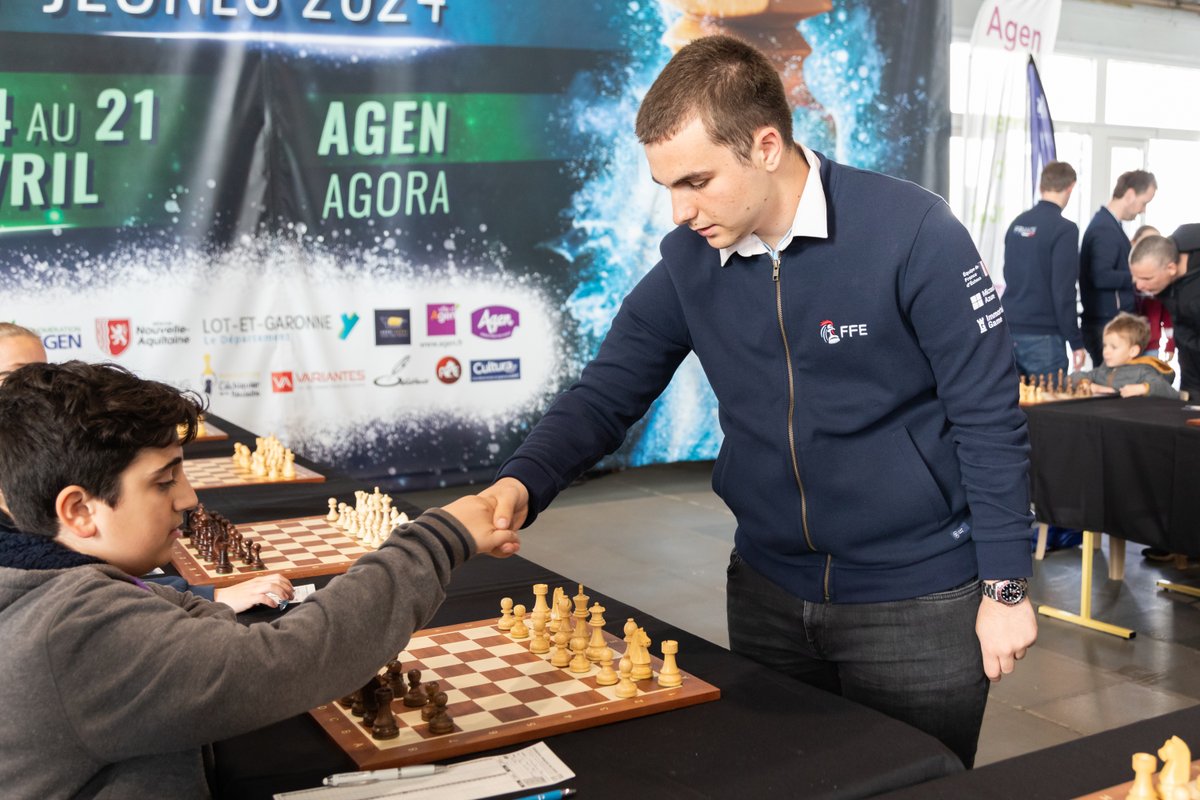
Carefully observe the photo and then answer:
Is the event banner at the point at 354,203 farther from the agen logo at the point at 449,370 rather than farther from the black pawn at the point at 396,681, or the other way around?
the black pawn at the point at 396,681

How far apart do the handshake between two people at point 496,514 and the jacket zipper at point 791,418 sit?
44 centimetres

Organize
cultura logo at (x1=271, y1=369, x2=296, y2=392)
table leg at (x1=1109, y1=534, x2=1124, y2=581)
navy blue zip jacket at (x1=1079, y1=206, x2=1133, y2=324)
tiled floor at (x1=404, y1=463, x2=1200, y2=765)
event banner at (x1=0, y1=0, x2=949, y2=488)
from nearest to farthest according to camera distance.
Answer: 1. tiled floor at (x1=404, y1=463, x2=1200, y2=765)
2. table leg at (x1=1109, y1=534, x2=1124, y2=581)
3. event banner at (x1=0, y1=0, x2=949, y2=488)
4. cultura logo at (x1=271, y1=369, x2=296, y2=392)
5. navy blue zip jacket at (x1=1079, y1=206, x2=1133, y2=324)

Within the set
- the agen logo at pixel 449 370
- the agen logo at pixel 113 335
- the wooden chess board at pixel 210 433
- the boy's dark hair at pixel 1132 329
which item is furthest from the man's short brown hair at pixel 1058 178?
the agen logo at pixel 113 335

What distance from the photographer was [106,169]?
18.7ft

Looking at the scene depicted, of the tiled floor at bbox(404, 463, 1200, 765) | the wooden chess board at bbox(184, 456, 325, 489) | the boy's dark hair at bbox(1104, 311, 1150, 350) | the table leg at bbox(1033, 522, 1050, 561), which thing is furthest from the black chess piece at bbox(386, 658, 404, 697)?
the boy's dark hair at bbox(1104, 311, 1150, 350)

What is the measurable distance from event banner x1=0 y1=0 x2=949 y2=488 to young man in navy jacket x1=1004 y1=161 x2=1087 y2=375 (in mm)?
1686

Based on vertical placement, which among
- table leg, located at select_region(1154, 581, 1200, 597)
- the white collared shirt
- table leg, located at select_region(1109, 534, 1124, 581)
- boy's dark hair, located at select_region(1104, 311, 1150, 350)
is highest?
the white collared shirt

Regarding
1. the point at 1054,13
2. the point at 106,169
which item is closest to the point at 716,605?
the point at 106,169

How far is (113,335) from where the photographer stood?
227 inches

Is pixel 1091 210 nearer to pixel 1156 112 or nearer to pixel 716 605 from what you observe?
pixel 1156 112

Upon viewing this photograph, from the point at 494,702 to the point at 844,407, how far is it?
685 millimetres

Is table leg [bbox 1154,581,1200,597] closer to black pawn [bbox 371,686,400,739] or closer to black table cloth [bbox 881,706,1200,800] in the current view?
black table cloth [bbox 881,706,1200,800]

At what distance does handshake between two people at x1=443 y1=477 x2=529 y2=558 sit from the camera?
1.50 m

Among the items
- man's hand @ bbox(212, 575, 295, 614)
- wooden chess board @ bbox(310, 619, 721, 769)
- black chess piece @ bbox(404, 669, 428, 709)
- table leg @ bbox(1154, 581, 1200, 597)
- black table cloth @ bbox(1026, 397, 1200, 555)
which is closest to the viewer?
wooden chess board @ bbox(310, 619, 721, 769)
